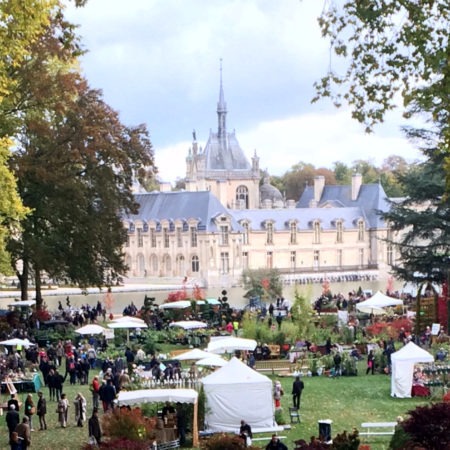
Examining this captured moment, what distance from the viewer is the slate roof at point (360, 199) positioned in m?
94.4

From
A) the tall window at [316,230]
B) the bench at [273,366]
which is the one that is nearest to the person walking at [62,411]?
the bench at [273,366]

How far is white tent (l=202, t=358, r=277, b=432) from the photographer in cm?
1834

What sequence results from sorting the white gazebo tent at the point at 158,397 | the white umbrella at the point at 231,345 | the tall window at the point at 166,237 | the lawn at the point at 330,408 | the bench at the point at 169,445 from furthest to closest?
1. the tall window at the point at 166,237
2. the white umbrella at the point at 231,345
3. the lawn at the point at 330,408
4. the white gazebo tent at the point at 158,397
5. the bench at the point at 169,445

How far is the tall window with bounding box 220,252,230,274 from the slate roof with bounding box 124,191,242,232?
6.46 feet

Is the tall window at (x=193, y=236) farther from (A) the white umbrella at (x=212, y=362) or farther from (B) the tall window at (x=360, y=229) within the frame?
(A) the white umbrella at (x=212, y=362)

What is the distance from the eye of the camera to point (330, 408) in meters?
21.2

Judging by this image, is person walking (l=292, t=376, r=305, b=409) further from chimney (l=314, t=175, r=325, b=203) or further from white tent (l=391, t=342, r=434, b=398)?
chimney (l=314, t=175, r=325, b=203)

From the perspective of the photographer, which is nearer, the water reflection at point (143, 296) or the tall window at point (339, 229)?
the water reflection at point (143, 296)

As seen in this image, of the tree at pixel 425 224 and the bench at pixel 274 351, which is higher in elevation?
the tree at pixel 425 224

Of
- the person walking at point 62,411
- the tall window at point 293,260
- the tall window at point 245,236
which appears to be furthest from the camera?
the tall window at point 293,260

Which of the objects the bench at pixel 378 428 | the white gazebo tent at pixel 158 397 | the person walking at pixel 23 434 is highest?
the white gazebo tent at pixel 158 397

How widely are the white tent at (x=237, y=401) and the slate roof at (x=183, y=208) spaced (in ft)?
202

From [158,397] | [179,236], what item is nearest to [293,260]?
[179,236]

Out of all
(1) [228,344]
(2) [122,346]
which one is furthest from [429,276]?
(1) [228,344]
